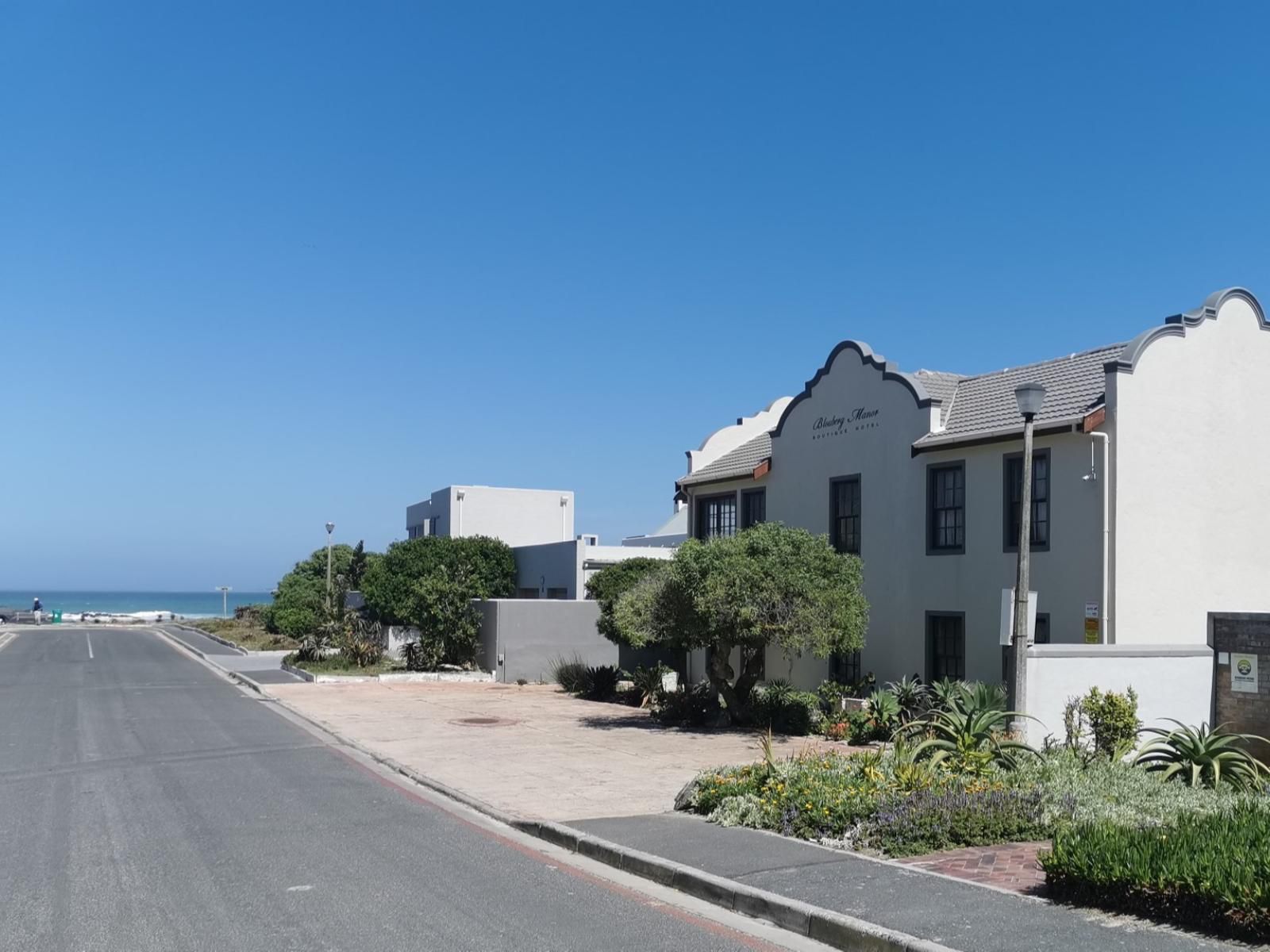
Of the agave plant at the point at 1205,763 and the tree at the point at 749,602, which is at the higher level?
the tree at the point at 749,602

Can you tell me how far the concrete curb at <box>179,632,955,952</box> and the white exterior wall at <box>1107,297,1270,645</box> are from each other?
1088cm

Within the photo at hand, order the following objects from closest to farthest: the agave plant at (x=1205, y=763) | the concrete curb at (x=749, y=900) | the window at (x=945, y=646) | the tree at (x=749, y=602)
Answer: the concrete curb at (x=749, y=900) < the agave plant at (x=1205, y=763) < the tree at (x=749, y=602) < the window at (x=945, y=646)

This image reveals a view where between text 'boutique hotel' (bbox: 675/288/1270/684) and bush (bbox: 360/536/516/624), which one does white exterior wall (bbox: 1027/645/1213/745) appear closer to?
text 'boutique hotel' (bbox: 675/288/1270/684)

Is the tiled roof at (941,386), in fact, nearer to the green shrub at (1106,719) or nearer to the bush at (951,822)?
the green shrub at (1106,719)

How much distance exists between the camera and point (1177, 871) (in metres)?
7.14

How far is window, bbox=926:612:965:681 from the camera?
21.4 metres

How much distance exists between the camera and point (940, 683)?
69.0ft

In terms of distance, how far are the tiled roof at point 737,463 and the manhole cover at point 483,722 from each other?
28.4 feet

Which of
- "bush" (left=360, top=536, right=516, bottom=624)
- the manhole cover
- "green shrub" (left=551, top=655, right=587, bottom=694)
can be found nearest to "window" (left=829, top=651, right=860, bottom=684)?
the manhole cover

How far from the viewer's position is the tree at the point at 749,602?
19531mm

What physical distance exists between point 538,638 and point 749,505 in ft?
27.6

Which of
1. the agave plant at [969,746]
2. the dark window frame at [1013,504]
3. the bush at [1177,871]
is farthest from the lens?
the dark window frame at [1013,504]

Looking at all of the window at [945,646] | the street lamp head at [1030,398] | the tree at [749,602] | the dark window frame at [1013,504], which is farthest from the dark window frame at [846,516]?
the street lamp head at [1030,398]

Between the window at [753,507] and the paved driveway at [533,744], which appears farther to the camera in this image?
the window at [753,507]
